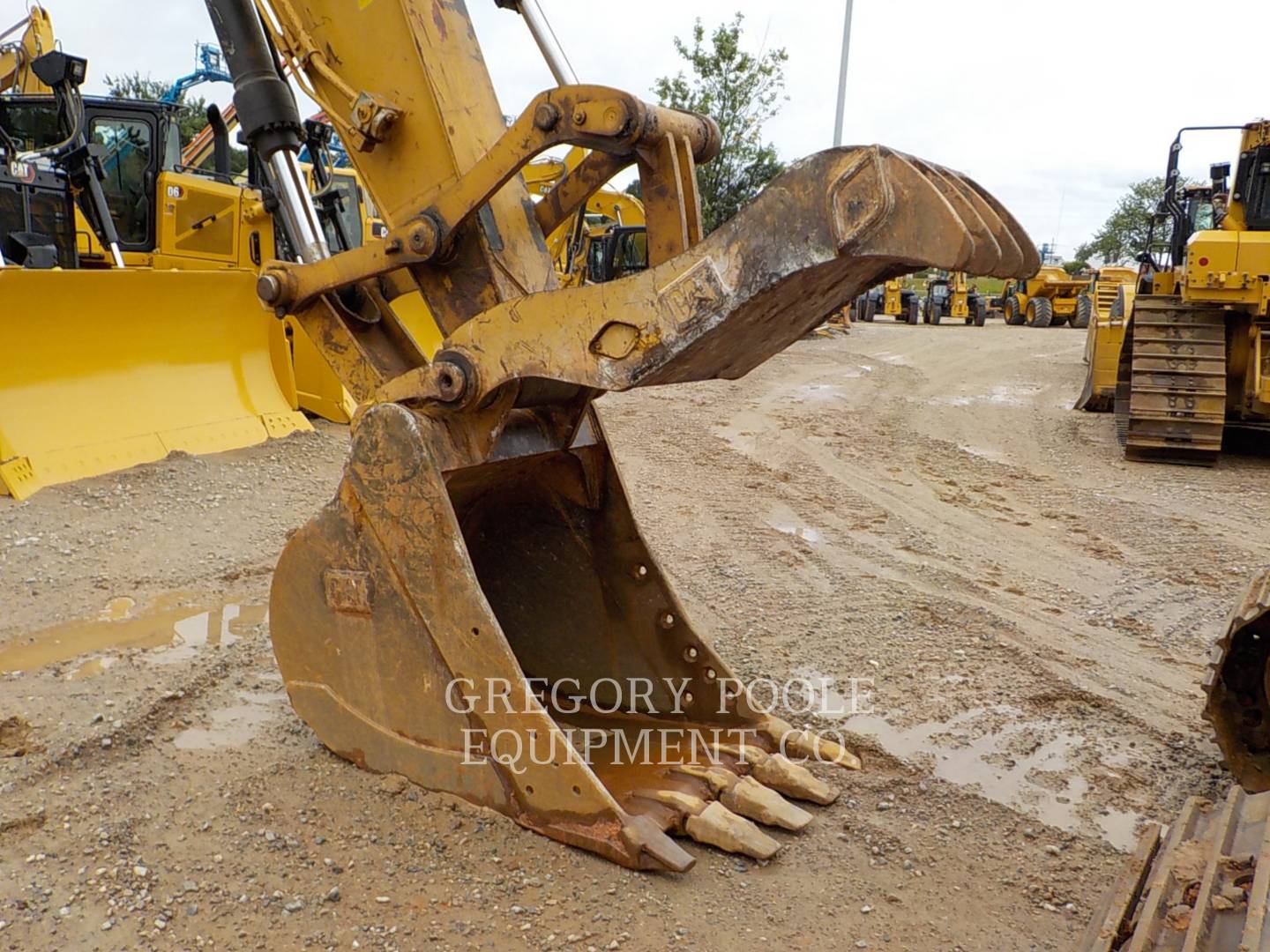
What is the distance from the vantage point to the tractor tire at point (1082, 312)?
24.9 metres

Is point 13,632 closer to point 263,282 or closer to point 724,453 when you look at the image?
point 263,282

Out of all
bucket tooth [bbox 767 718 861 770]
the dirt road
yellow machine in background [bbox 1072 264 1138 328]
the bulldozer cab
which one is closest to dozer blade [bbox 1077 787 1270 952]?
the dirt road

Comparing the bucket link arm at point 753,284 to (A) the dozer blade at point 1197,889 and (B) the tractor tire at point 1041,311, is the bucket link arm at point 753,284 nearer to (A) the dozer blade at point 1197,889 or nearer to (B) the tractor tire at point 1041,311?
(A) the dozer blade at point 1197,889

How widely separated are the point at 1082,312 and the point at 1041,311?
3.15 ft

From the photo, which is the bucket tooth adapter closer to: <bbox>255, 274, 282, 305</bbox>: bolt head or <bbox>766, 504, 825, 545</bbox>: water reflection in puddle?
<bbox>255, 274, 282, 305</bbox>: bolt head

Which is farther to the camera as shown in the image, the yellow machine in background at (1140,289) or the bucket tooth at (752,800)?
the yellow machine in background at (1140,289)

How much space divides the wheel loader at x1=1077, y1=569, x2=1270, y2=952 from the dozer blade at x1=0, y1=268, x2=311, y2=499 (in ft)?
17.4

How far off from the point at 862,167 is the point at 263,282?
176 cm

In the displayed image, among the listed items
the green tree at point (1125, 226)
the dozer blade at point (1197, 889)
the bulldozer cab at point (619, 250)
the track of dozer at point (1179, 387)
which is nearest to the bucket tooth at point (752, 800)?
the dozer blade at point (1197, 889)

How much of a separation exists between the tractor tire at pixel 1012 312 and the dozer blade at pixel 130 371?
76.5 feet

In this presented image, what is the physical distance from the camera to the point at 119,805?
2.81 metres

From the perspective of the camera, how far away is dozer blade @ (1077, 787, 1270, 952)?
1.85m

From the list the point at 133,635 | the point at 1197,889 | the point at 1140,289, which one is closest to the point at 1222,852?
the point at 1197,889

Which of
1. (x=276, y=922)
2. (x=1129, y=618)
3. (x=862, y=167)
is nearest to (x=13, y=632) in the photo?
(x=276, y=922)
